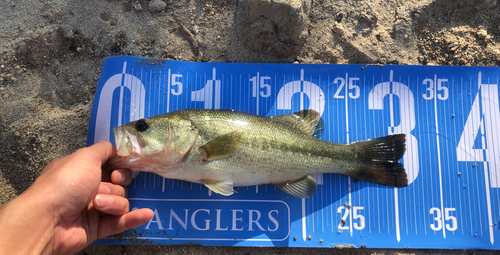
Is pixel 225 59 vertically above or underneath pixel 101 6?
underneath

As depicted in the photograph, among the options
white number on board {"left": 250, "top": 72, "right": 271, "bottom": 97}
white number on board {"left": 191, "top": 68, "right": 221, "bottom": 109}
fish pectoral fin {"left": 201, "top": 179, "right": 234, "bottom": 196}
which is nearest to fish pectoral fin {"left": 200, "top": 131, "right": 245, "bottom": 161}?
fish pectoral fin {"left": 201, "top": 179, "right": 234, "bottom": 196}

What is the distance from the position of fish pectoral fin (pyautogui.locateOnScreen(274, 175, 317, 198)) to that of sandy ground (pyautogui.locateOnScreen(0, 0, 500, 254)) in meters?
1.41

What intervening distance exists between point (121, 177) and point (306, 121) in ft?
6.63

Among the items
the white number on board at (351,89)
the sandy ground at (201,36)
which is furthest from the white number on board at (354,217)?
the sandy ground at (201,36)

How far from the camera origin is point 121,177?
9.12ft

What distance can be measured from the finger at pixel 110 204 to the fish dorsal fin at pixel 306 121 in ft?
5.69

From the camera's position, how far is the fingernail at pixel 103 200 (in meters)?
2.41

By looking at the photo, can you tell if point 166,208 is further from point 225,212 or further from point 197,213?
point 225,212

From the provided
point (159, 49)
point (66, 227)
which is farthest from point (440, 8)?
point (66, 227)

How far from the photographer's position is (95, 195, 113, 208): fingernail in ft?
7.90

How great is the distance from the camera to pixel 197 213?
3.03 m

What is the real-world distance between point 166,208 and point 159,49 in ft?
6.06

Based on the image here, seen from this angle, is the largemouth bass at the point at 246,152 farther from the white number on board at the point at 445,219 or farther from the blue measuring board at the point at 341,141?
the white number on board at the point at 445,219

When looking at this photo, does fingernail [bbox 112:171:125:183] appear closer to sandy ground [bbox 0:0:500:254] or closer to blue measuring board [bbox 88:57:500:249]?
blue measuring board [bbox 88:57:500:249]
